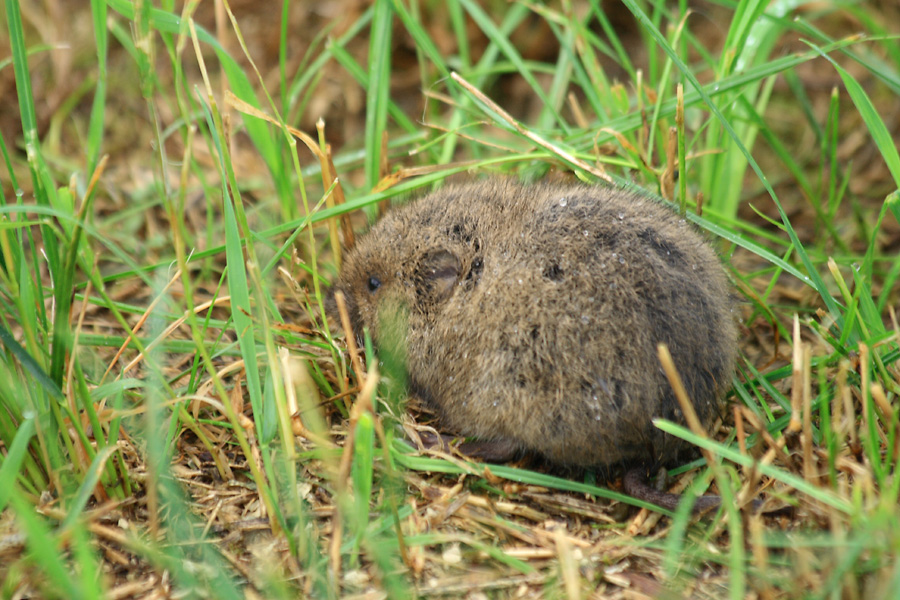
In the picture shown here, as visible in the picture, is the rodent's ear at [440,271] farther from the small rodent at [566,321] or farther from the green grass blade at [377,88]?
the green grass blade at [377,88]

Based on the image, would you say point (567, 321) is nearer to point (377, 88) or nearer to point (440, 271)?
point (440, 271)

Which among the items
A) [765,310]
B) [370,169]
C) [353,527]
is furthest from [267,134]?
[765,310]

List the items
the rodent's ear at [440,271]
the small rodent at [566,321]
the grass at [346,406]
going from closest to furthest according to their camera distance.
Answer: the grass at [346,406], the small rodent at [566,321], the rodent's ear at [440,271]

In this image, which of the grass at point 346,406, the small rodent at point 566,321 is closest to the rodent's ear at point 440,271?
the small rodent at point 566,321

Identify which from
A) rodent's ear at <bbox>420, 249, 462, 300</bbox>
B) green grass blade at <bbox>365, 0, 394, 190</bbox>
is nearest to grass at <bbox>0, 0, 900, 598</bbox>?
green grass blade at <bbox>365, 0, 394, 190</bbox>

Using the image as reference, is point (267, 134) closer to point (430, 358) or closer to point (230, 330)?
point (230, 330)

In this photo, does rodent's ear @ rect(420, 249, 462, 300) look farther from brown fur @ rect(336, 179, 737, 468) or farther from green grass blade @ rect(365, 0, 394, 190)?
green grass blade @ rect(365, 0, 394, 190)

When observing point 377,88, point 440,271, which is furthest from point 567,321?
point 377,88

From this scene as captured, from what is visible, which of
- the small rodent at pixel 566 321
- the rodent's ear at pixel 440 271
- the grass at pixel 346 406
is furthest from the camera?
the rodent's ear at pixel 440 271
